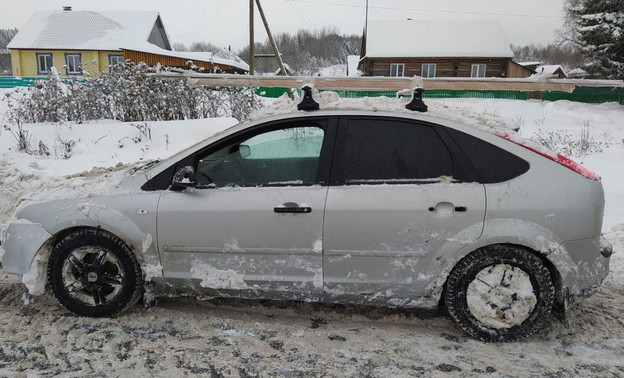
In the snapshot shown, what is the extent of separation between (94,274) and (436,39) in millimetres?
43981

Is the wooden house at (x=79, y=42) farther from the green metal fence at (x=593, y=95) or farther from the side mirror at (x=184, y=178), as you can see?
the side mirror at (x=184, y=178)

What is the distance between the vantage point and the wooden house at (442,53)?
41375 millimetres

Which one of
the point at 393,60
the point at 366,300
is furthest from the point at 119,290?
the point at 393,60

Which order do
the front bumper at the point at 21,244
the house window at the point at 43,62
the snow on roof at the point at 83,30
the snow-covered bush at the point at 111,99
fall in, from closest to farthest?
the front bumper at the point at 21,244 → the snow-covered bush at the point at 111,99 → the snow on roof at the point at 83,30 → the house window at the point at 43,62

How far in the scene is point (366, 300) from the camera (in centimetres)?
352

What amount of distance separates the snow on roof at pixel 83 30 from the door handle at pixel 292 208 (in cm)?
4199

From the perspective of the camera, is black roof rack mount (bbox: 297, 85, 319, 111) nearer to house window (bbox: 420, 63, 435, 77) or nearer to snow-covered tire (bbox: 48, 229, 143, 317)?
snow-covered tire (bbox: 48, 229, 143, 317)

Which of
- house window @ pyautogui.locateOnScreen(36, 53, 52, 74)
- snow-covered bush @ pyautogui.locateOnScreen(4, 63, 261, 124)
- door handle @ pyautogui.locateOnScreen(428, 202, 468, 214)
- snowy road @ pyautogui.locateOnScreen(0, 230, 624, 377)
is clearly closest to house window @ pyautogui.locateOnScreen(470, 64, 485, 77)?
snow-covered bush @ pyautogui.locateOnScreen(4, 63, 261, 124)

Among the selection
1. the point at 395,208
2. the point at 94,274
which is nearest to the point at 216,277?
the point at 94,274

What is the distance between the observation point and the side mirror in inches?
137

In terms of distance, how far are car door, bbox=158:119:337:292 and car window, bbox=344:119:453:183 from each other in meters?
0.20

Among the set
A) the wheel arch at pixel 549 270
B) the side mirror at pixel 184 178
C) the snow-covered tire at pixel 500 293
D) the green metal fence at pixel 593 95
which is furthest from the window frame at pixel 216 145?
the green metal fence at pixel 593 95

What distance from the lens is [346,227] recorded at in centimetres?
338

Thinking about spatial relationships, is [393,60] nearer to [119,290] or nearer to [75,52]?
[75,52]
